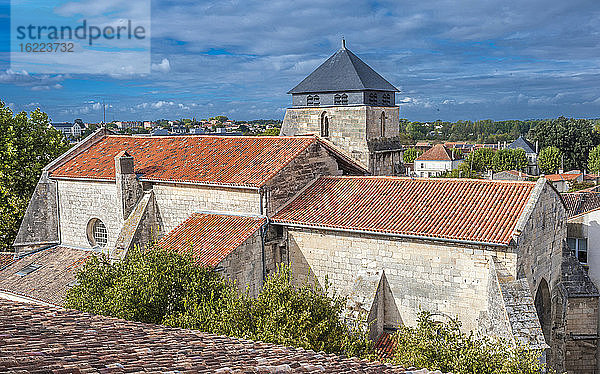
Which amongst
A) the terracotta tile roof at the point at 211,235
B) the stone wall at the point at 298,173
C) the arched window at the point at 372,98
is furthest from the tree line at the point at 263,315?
the arched window at the point at 372,98

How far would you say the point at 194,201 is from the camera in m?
20.0

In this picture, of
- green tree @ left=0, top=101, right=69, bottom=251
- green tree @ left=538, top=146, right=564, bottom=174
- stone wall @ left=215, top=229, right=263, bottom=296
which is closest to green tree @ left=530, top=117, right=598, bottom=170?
green tree @ left=538, top=146, right=564, bottom=174

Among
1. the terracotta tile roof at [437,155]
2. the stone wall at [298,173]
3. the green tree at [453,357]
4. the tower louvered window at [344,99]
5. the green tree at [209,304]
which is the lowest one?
the green tree at [453,357]

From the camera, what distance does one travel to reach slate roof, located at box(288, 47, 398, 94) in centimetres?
2814

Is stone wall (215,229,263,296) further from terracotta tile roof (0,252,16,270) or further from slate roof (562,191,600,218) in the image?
slate roof (562,191,600,218)

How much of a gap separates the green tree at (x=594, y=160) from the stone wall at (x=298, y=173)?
242 ft

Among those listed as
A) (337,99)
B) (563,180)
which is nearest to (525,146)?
(563,180)

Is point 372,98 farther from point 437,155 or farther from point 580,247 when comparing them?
point 437,155

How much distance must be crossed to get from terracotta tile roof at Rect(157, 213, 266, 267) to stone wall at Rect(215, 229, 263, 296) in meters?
0.21

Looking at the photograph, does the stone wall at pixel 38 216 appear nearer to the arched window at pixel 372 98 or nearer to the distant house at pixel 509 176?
the arched window at pixel 372 98

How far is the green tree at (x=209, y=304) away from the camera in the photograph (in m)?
11.6

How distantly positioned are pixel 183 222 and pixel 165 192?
1.95m

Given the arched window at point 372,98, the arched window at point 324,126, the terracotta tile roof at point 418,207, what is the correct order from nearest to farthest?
the terracotta tile roof at point 418,207 → the arched window at point 372,98 → the arched window at point 324,126

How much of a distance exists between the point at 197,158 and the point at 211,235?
476 centimetres
